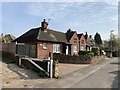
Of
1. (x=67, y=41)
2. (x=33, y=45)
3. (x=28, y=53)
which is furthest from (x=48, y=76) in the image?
(x=67, y=41)

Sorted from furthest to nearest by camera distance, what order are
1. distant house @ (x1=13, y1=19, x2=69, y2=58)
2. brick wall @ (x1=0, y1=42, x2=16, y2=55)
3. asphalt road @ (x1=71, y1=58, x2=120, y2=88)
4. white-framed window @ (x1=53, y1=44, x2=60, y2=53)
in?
white-framed window @ (x1=53, y1=44, x2=60, y2=53) < distant house @ (x1=13, y1=19, x2=69, y2=58) < brick wall @ (x1=0, y1=42, x2=16, y2=55) < asphalt road @ (x1=71, y1=58, x2=120, y2=88)

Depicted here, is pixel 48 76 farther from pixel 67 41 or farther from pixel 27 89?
pixel 67 41

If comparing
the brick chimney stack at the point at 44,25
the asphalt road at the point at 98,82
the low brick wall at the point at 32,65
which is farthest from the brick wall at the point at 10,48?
the brick chimney stack at the point at 44,25

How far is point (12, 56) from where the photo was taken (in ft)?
74.3

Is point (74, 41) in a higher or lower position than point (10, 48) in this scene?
higher

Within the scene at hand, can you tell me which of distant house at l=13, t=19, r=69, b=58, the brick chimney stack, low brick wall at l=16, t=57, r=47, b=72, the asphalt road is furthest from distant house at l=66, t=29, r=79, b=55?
the asphalt road

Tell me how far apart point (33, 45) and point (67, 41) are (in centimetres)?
1187

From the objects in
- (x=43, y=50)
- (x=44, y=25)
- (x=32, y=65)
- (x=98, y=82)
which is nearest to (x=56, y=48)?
(x=43, y=50)

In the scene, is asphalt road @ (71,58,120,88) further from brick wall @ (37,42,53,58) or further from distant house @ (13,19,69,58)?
brick wall @ (37,42,53,58)

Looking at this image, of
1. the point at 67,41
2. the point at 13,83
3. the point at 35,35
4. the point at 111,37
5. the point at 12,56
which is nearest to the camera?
the point at 13,83

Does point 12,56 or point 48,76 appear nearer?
point 48,76

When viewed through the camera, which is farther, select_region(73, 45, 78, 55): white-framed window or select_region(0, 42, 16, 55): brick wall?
select_region(73, 45, 78, 55): white-framed window

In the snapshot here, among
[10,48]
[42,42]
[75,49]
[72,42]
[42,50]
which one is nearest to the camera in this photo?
[10,48]

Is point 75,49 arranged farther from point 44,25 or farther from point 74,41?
point 44,25
